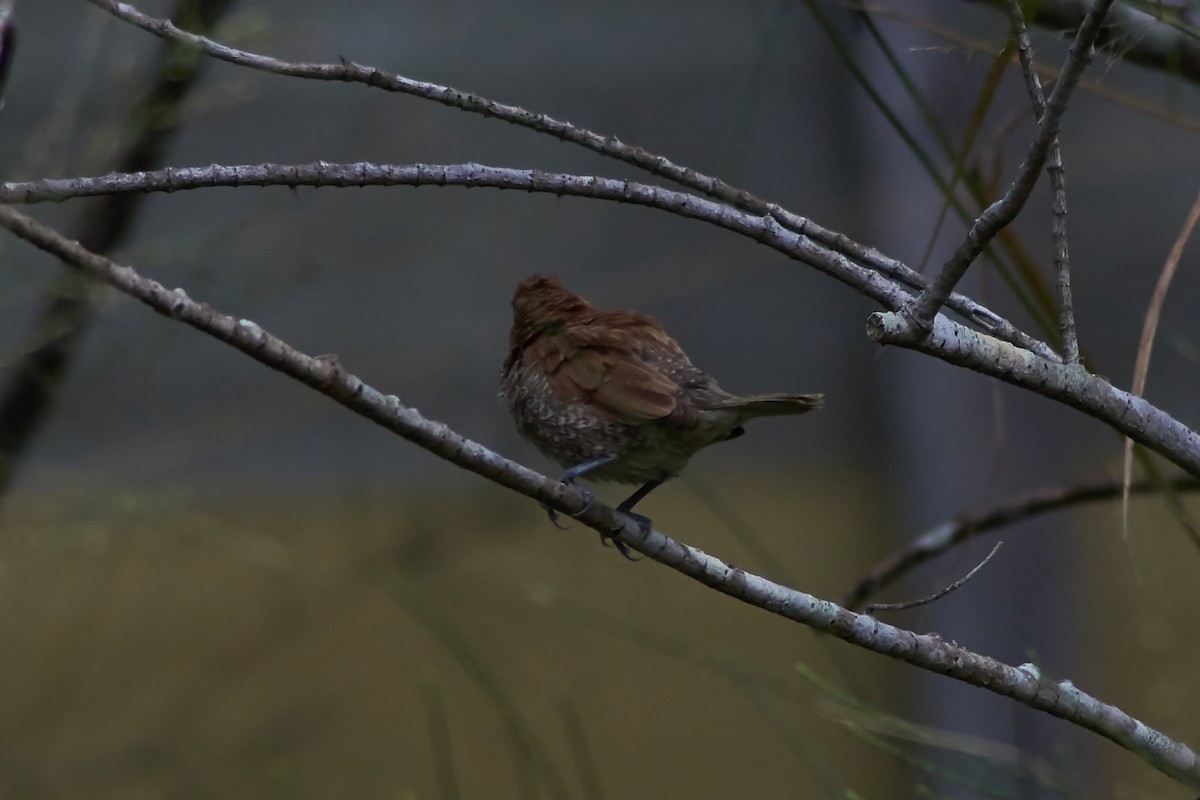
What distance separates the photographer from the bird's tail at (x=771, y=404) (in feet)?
6.32

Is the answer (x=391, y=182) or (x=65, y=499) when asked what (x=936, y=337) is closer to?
(x=391, y=182)

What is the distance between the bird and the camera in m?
2.10

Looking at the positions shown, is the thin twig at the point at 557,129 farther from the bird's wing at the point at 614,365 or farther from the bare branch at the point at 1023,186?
the bird's wing at the point at 614,365

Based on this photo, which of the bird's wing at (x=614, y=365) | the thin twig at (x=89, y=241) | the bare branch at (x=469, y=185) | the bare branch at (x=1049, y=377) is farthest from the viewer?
the thin twig at (x=89, y=241)

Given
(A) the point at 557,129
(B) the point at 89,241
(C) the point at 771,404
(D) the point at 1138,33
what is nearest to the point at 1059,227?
(A) the point at 557,129

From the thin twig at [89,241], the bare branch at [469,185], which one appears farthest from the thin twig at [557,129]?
the thin twig at [89,241]

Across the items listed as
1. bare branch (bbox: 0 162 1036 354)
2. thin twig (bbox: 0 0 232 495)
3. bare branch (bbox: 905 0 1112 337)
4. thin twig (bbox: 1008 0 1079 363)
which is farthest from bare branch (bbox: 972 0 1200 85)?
thin twig (bbox: 0 0 232 495)

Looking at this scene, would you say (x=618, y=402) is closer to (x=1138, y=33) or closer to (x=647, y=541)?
(x=647, y=541)

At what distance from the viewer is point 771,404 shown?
2000mm

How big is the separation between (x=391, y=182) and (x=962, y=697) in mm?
3355

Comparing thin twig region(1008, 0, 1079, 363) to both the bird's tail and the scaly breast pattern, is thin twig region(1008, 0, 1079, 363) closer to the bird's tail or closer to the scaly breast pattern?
the bird's tail

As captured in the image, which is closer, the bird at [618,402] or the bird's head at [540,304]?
the bird at [618,402]

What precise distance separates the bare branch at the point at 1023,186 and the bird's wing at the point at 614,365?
3.16 ft

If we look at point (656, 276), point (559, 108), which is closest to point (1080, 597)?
point (656, 276)
